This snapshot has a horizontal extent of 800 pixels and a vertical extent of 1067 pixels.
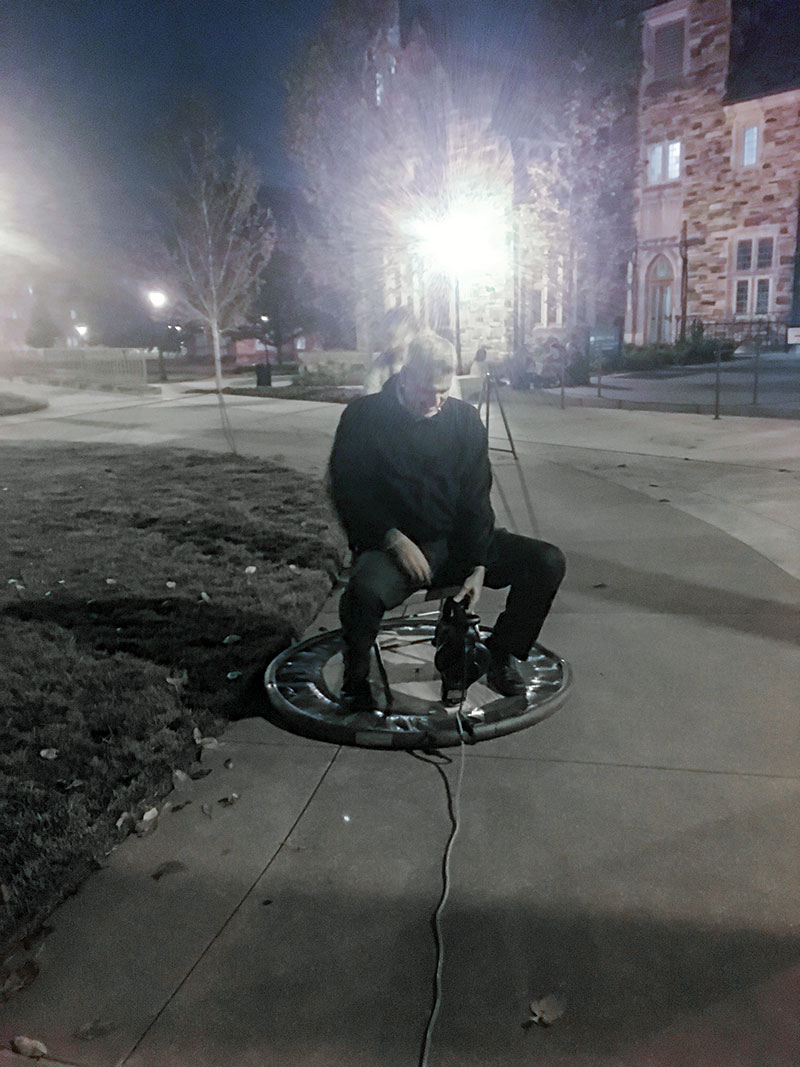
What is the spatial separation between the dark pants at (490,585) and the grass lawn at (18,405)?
17.7m

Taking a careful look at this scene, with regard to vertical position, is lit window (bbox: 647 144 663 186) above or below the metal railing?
above

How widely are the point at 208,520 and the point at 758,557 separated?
4.52 m

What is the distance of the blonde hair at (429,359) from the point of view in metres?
3.49

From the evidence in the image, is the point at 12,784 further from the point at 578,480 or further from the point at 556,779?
the point at 578,480

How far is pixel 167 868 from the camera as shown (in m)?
2.71

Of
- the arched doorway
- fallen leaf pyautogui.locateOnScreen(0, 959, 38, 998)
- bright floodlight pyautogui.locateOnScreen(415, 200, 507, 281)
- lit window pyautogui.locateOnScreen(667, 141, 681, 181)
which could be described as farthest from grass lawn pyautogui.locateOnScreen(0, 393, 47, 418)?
lit window pyautogui.locateOnScreen(667, 141, 681, 181)

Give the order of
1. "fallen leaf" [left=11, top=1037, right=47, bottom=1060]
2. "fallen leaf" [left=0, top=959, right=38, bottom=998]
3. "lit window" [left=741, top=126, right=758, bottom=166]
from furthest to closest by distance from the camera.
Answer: "lit window" [left=741, top=126, right=758, bottom=166] → "fallen leaf" [left=0, top=959, right=38, bottom=998] → "fallen leaf" [left=11, top=1037, right=47, bottom=1060]

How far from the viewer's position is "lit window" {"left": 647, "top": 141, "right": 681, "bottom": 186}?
30.6 m

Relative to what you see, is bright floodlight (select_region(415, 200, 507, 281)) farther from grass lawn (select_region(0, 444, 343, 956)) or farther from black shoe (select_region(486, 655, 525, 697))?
black shoe (select_region(486, 655, 525, 697))

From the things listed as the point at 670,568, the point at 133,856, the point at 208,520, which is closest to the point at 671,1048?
the point at 133,856

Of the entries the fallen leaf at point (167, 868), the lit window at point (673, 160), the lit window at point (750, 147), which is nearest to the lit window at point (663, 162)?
the lit window at point (673, 160)

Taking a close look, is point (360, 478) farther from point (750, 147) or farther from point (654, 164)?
point (654, 164)

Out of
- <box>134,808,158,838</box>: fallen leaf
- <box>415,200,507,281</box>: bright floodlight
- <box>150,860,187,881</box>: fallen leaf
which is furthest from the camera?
<box>415,200,507,281</box>: bright floodlight

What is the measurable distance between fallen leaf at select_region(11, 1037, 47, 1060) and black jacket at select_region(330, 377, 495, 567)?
2125 millimetres
